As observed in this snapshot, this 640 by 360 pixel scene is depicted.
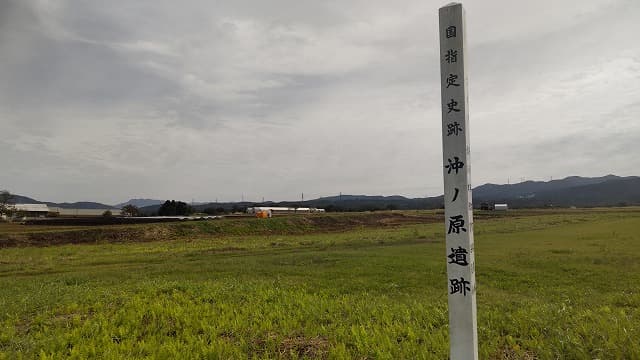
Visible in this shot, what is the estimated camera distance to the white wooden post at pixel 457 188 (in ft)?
17.6

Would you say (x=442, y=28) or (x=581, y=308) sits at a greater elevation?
(x=442, y=28)

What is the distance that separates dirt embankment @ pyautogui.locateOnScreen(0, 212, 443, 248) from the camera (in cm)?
4588

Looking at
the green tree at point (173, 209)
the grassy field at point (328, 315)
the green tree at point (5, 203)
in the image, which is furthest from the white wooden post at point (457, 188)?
the green tree at point (5, 203)

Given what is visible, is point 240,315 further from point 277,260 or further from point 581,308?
point 277,260

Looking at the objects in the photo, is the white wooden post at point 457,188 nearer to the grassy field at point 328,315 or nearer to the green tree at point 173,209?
the grassy field at point 328,315

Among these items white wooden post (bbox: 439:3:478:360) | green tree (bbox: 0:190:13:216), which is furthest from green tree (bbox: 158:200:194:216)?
white wooden post (bbox: 439:3:478:360)

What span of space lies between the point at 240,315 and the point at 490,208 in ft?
444

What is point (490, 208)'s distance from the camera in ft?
435

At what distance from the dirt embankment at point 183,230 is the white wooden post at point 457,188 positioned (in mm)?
49656

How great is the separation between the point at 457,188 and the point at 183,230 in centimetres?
5446

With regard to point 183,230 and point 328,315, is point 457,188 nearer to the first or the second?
point 328,315

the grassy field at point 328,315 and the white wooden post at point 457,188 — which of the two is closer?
the white wooden post at point 457,188

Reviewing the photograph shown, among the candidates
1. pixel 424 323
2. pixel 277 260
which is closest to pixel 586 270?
pixel 424 323

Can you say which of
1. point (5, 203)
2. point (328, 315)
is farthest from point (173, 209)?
point (328, 315)
